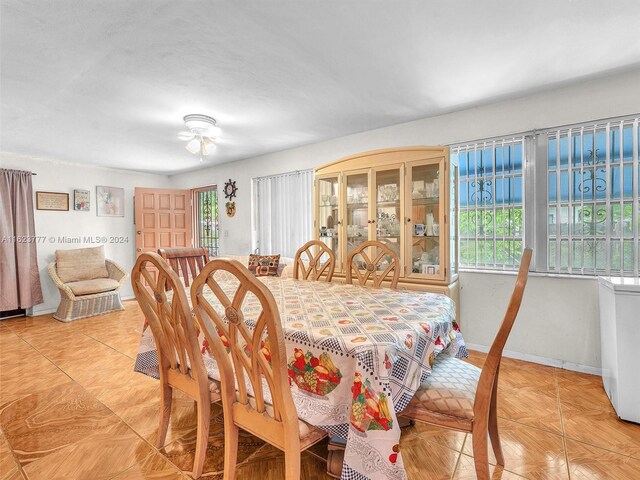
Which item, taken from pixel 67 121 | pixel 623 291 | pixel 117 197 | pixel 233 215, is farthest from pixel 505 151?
pixel 117 197

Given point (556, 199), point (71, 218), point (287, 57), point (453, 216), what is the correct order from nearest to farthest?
point (287, 57) < point (556, 199) < point (453, 216) < point (71, 218)

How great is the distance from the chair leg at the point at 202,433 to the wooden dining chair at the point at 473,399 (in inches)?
33.9

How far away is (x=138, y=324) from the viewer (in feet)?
13.5

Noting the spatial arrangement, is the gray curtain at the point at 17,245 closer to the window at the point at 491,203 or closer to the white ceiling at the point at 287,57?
the white ceiling at the point at 287,57

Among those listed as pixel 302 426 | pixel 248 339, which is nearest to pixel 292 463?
pixel 302 426

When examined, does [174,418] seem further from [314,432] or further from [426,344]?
[426,344]

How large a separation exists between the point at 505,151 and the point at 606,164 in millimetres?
732

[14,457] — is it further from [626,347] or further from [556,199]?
[556,199]

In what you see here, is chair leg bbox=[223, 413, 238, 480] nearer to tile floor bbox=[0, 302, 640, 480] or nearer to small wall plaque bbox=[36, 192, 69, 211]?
tile floor bbox=[0, 302, 640, 480]

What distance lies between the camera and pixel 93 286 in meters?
4.47

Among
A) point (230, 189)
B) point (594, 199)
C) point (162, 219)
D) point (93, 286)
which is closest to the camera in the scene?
point (594, 199)

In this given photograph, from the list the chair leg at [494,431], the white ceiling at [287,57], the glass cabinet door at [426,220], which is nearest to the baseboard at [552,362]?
the glass cabinet door at [426,220]

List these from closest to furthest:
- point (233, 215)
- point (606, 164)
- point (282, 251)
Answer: point (606, 164)
point (282, 251)
point (233, 215)

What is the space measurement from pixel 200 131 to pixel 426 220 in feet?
7.99
